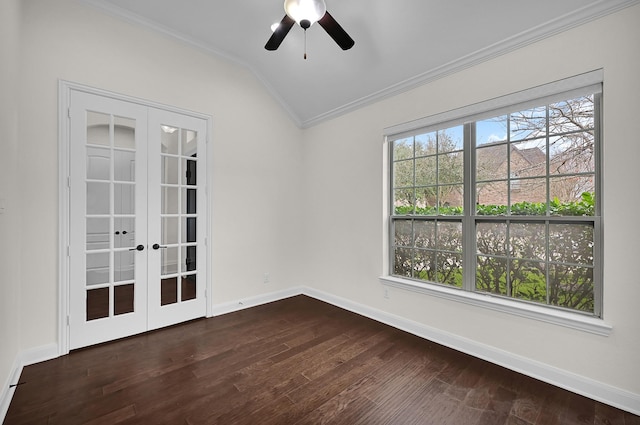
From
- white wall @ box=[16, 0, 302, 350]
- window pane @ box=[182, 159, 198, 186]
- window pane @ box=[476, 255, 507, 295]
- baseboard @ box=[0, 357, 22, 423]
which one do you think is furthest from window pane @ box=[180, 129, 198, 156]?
window pane @ box=[476, 255, 507, 295]

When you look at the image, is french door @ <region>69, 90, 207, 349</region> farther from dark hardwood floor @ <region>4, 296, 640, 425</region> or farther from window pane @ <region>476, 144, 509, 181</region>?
window pane @ <region>476, 144, 509, 181</region>

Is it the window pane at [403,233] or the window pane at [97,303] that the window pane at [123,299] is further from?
the window pane at [403,233]

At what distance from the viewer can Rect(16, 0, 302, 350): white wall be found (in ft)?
7.98

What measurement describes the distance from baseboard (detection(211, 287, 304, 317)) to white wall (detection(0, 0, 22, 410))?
1734mm

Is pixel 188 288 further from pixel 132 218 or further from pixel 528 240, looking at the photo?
pixel 528 240

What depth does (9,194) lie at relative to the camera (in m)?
2.04

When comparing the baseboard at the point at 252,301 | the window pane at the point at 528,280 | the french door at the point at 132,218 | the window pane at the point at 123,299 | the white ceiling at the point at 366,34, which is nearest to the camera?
the white ceiling at the point at 366,34

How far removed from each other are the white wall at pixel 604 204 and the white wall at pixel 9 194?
123 inches

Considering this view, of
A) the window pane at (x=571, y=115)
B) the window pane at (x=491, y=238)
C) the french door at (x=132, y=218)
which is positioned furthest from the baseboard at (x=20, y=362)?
the window pane at (x=571, y=115)

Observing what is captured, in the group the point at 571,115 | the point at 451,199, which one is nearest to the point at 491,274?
the point at 451,199

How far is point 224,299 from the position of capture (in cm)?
363

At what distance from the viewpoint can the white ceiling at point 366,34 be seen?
7.47ft

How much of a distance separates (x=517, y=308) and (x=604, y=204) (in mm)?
989

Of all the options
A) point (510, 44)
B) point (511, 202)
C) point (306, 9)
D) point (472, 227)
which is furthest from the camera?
point (472, 227)
